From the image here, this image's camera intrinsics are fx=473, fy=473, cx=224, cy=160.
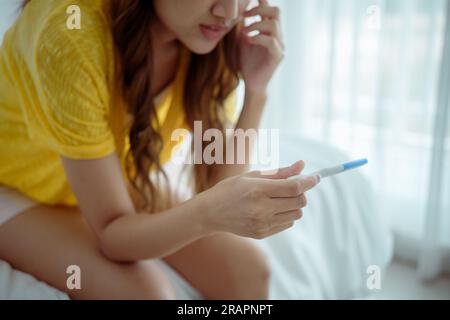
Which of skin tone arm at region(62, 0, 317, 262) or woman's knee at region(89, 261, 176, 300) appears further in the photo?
woman's knee at region(89, 261, 176, 300)

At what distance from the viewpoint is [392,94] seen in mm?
1369

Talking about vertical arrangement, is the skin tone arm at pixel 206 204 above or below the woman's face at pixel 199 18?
below

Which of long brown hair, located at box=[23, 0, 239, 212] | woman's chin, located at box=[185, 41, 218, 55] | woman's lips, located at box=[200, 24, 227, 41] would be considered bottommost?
long brown hair, located at box=[23, 0, 239, 212]

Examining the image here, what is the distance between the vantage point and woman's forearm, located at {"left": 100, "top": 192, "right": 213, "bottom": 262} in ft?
2.16

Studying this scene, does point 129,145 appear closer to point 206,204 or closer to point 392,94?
point 206,204

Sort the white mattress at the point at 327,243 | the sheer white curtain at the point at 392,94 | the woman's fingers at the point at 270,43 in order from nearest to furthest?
the woman's fingers at the point at 270,43 → the white mattress at the point at 327,243 → the sheer white curtain at the point at 392,94

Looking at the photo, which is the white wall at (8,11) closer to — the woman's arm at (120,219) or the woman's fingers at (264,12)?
the woman's arm at (120,219)

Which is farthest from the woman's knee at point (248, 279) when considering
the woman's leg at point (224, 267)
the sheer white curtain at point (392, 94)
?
the sheer white curtain at point (392, 94)

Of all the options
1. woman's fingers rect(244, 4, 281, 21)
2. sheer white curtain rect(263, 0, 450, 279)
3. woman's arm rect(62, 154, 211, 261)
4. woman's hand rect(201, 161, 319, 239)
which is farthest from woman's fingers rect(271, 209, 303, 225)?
sheer white curtain rect(263, 0, 450, 279)

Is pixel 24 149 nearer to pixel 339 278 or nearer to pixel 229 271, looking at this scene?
pixel 229 271

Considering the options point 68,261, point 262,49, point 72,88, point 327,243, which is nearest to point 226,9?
point 262,49

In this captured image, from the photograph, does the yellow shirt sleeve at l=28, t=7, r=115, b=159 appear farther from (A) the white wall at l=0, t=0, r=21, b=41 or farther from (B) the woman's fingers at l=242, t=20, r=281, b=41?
(B) the woman's fingers at l=242, t=20, r=281, b=41

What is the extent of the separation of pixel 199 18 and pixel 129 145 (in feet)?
0.79

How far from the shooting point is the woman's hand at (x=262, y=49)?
0.81 metres
